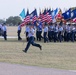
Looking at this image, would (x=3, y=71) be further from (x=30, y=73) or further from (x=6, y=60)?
(x=6, y=60)

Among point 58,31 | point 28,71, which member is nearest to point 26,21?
point 58,31

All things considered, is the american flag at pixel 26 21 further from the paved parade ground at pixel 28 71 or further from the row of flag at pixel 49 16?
the paved parade ground at pixel 28 71

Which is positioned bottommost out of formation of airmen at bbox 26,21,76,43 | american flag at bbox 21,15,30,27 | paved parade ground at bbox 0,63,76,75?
paved parade ground at bbox 0,63,76,75

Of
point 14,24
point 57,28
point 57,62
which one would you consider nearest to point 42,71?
point 57,62

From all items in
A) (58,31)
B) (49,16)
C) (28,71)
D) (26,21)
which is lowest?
(28,71)

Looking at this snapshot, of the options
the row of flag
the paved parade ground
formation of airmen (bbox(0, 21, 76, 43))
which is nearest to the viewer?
the paved parade ground

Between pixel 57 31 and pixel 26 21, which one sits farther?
pixel 26 21

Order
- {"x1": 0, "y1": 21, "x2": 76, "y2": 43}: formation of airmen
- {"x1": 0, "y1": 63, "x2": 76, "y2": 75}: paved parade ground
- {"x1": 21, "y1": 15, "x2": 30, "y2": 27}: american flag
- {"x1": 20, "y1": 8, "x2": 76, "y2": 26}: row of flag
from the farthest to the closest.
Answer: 1. {"x1": 20, "y1": 8, "x2": 76, "y2": 26}: row of flag
2. {"x1": 21, "y1": 15, "x2": 30, "y2": 27}: american flag
3. {"x1": 0, "y1": 21, "x2": 76, "y2": 43}: formation of airmen
4. {"x1": 0, "y1": 63, "x2": 76, "y2": 75}: paved parade ground

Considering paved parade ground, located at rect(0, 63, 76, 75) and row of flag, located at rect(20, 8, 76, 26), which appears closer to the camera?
paved parade ground, located at rect(0, 63, 76, 75)

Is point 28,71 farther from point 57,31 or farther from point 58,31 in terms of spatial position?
point 58,31

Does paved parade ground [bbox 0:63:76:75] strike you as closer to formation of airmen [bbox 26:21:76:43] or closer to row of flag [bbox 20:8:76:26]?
formation of airmen [bbox 26:21:76:43]

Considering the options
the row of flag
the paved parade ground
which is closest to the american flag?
the row of flag

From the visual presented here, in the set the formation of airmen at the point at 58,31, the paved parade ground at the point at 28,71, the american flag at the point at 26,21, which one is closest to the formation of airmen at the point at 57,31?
the formation of airmen at the point at 58,31

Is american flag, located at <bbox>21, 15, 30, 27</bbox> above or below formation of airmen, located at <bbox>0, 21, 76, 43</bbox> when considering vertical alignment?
above
